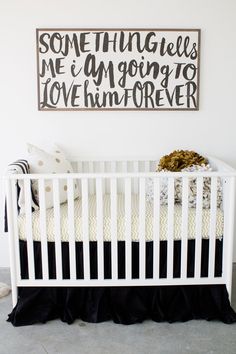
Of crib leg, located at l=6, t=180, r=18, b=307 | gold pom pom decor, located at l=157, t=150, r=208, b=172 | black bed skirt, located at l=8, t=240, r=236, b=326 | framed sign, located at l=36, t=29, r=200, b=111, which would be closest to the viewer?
crib leg, located at l=6, t=180, r=18, b=307

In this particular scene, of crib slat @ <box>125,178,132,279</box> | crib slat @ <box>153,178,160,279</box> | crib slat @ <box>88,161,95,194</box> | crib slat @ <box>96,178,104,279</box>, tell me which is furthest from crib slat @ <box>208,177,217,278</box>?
crib slat @ <box>88,161,95,194</box>

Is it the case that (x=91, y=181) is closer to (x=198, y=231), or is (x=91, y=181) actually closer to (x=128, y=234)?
(x=128, y=234)

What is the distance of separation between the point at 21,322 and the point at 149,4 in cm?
222

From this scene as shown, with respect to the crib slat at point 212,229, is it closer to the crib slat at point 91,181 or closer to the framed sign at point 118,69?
the framed sign at point 118,69

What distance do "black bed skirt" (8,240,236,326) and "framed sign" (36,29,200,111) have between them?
111 centimetres

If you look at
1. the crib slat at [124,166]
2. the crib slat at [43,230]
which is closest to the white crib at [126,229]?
the crib slat at [43,230]

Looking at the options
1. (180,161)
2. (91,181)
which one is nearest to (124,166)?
(91,181)

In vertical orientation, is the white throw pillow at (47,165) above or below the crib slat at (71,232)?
above

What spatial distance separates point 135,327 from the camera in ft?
7.49

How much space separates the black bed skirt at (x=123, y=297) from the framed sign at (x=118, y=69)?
1.11 m

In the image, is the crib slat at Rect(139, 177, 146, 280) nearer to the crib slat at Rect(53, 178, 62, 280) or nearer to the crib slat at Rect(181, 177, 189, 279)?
the crib slat at Rect(181, 177, 189, 279)

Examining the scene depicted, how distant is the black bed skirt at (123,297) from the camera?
7.68ft

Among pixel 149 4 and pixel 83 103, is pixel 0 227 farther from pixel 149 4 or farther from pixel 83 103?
pixel 149 4

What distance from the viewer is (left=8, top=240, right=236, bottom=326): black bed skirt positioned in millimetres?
2340
